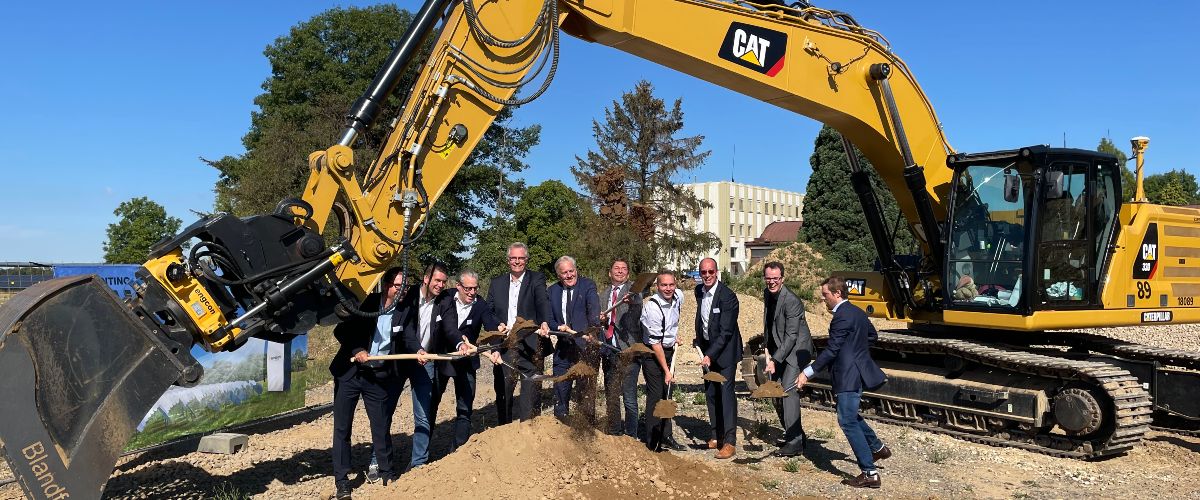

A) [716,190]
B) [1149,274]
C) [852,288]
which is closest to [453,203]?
[852,288]

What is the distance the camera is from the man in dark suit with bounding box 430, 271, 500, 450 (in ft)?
24.6

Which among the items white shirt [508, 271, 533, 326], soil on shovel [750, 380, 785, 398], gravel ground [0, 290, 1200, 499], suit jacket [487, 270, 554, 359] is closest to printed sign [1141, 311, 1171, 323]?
gravel ground [0, 290, 1200, 499]

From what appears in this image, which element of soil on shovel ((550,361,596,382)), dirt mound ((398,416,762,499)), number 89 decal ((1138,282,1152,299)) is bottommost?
dirt mound ((398,416,762,499))

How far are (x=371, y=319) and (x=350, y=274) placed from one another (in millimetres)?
797

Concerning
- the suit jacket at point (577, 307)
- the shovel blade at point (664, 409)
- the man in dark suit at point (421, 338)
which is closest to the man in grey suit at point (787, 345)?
the shovel blade at point (664, 409)

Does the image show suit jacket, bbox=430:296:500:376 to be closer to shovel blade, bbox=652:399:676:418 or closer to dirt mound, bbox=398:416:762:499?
dirt mound, bbox=398:416:762:499

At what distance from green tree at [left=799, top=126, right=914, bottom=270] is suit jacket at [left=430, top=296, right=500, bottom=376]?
29.5 metres

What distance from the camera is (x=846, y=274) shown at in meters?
11.1

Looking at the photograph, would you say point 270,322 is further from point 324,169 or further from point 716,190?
point 716,190

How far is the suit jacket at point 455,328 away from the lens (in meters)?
7.48

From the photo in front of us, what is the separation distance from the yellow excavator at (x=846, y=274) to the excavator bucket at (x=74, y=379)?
1 cm

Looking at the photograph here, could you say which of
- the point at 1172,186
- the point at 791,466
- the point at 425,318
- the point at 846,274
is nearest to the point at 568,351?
the point at 425,318

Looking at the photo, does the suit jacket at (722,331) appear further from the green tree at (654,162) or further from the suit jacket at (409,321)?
the green tree at (654,162)

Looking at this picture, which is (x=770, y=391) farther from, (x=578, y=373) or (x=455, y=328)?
(x=455, y=328)
